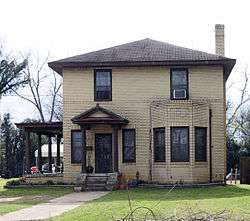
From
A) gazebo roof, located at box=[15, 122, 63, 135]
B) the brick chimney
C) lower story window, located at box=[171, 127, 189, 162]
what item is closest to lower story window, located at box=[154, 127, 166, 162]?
lower story window, located at box=[171, 127, 189, 162]

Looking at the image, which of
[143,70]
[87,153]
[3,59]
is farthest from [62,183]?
[3,59]

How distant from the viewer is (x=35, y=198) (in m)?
24.7

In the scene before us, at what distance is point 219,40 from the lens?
3484cm

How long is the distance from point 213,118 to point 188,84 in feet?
7.41

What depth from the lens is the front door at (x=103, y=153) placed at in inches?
1271

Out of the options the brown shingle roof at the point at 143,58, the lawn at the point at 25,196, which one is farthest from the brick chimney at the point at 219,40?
the lawn at the point at 25,196

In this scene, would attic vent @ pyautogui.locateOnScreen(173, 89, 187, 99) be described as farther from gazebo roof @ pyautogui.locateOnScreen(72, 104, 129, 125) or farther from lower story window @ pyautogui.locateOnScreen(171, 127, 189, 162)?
gazebo roof @ pyautogui.locateOnScreen(72, 104, 129, 125)

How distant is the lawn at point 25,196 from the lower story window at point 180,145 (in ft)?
18.3

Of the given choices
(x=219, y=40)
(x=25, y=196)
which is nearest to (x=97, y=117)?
(x=25, y=196)

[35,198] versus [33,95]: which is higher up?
[33,95]

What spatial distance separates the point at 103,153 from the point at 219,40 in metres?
9.61

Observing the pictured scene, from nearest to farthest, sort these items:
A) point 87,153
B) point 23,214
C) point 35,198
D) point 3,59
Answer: point 23,214 → point 35,198 → point 87,153 → point 3,59

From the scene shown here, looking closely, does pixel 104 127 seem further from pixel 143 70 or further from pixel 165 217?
pixel 165 217

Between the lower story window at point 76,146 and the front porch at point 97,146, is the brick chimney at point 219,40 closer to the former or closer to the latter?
the front porch at point 97,146
